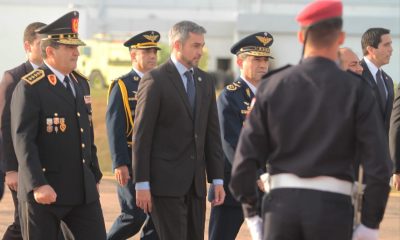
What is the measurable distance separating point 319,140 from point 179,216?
7.07ft

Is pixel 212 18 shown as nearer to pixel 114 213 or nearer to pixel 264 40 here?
pixel 114 213

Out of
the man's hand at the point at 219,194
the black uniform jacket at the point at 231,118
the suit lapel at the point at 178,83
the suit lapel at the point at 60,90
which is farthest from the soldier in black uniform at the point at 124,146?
the suit lapel at the point at 60,90

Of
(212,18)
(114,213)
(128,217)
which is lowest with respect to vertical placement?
(212,18)

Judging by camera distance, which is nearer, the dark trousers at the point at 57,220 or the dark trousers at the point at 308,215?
the dark trousers at the point at 308,215

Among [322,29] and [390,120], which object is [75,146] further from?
[390,120]

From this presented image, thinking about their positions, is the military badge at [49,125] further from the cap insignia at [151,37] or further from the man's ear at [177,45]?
the cap insignia at [151,37]

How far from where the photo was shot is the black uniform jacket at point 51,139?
6.07m

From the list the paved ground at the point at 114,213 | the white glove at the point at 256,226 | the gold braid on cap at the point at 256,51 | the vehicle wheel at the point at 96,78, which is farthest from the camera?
the vehicle wheel at the point at 96,78

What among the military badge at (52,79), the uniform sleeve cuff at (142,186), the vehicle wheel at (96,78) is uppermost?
the military badge at (52,79)

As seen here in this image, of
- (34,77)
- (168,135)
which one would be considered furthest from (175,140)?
(34,77)

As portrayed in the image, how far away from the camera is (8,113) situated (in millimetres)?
7016

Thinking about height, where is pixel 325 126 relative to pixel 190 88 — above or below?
above

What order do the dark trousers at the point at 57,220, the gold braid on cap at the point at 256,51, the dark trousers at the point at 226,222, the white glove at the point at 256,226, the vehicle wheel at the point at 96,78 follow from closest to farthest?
the white glove at the point at 256,226 → the dark trousers at the point at 57,220 → the dark trousers at the point at 226,222 → the gold braid on cap at the point at 256,51 → the vehicle wheel at the point at 96,78

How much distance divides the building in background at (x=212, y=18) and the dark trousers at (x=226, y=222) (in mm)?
37320
